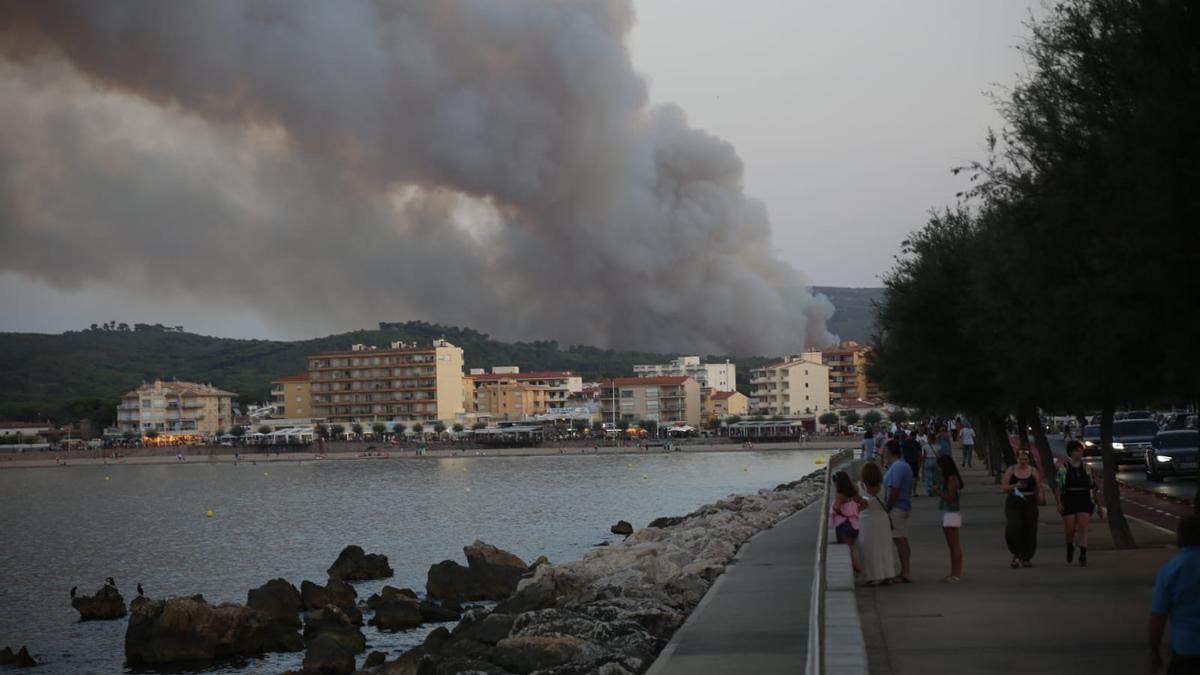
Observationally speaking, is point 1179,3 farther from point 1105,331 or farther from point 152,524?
point 152,524

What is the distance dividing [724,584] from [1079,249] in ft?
22.2

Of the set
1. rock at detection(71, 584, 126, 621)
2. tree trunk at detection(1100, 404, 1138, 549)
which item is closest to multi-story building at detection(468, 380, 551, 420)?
rock at detection(71, 584, 126, 621)

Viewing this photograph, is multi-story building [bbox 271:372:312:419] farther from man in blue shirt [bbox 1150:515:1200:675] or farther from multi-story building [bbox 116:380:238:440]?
man in blue shirt [bbox 1150:515:1200:675]

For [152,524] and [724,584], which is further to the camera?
[152,524]

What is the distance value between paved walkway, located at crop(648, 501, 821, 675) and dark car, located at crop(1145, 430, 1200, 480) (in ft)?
52.8

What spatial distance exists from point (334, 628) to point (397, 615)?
204 cm

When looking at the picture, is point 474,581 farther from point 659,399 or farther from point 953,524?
point 659,399

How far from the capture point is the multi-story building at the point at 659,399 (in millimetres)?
177500

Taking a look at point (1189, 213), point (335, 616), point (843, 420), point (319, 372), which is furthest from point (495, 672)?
point (319, 372)

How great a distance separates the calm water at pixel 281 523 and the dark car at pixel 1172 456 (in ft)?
49.4

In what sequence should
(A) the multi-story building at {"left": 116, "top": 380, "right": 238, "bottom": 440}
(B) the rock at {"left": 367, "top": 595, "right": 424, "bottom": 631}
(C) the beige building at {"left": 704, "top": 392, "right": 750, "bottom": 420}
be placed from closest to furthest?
(B) the rock at {"left": 367, "top": 595, "right": 424, "bottom": 631} → (C) the beige building at {"left": 704, "top": 392, "right": 750, "bottom": 420} → (A) the multi-story building at {"left": 116, "top": 380, "right": 238, "bottom": 440}

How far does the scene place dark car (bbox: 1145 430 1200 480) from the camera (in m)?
33.9

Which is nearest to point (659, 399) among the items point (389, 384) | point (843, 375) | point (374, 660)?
point (843, 375)

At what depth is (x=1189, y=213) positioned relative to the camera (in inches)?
448
